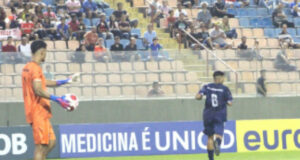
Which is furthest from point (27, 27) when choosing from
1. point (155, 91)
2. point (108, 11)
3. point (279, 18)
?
point (279, 18)

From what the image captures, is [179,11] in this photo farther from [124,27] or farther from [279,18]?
[279,18]

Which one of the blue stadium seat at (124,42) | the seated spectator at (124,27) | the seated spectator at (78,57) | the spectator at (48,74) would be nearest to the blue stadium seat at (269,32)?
the seated spectator at (124,27)

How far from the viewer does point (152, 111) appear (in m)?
22.5

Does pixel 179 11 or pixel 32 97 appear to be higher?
pixel 179 11

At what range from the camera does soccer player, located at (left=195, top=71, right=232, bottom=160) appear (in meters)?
15.7

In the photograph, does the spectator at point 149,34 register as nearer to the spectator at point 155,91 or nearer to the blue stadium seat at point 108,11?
the blue stadium seat at point 108,11

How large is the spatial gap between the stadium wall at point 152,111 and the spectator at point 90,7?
12.6ft

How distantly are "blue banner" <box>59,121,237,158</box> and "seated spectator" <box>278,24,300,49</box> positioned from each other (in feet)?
19.1

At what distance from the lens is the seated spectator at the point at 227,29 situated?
2584cm

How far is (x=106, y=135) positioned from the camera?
20.0 m

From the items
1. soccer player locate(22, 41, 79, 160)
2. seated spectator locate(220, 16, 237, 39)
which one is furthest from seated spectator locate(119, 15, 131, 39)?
soccer player locate(22, 41, 79, 160)

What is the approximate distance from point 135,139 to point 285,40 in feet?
25.4

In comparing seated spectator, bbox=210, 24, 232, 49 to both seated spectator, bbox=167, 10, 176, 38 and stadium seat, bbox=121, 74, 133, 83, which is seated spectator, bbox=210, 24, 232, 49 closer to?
seated spectator, bbox=167, 10, 176, 38

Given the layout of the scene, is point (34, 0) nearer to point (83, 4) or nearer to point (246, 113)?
point (83, 4)
